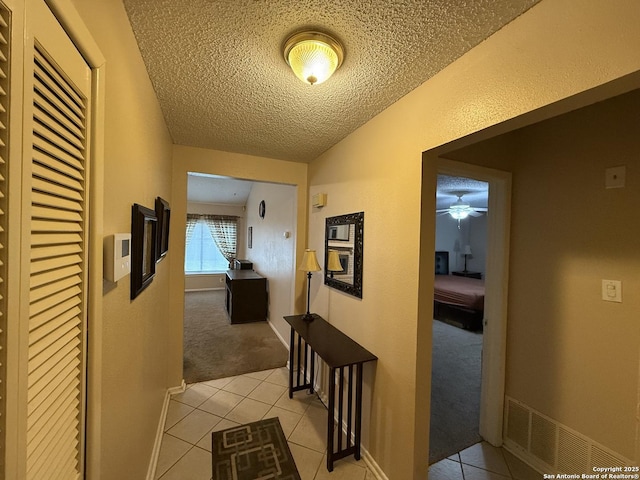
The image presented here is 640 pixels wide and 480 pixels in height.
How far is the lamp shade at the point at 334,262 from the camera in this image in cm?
210

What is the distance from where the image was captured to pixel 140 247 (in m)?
1.14

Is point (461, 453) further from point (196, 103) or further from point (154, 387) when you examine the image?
point (196, 103)

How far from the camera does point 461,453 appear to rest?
186cm

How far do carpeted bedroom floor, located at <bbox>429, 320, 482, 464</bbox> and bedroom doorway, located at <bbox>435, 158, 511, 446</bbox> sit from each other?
0.72 ft

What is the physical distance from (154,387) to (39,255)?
A: 5.51ft

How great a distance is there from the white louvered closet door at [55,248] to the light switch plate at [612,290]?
7.62ft

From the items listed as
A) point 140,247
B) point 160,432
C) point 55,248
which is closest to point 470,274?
point 160,432

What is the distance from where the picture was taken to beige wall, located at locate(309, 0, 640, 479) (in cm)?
82

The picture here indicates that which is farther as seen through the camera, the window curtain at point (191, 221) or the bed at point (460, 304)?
the window curtain at point (191, 221)

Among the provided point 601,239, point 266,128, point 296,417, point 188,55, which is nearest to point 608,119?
point 601,239

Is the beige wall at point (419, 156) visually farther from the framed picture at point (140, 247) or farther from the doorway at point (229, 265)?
the doorway at point (229, 265)

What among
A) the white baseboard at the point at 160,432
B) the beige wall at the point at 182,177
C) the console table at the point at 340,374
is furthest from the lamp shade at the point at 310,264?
the white baseboard at the point at 160,432

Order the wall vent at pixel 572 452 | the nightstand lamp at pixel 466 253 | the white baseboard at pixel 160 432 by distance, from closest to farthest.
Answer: the wall vent at pixel 572 452 < the white baseboard at pixel 160 432 < the nightstand lamp at pixel 466 253

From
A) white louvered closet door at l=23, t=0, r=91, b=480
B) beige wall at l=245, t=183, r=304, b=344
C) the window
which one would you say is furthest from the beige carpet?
white louvered closet door at l=23, t=0, r=91, b=480
